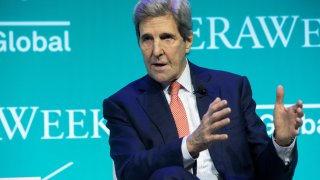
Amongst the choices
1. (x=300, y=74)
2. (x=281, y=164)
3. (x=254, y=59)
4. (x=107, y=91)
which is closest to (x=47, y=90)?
(x=107, y=91)

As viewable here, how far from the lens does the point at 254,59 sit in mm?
4055

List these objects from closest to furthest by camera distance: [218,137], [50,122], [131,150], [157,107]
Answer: [218,137], [131,150], [157,107], [50,122]

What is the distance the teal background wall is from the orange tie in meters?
1.17

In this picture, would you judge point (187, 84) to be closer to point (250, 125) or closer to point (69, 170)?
point (250, 125)

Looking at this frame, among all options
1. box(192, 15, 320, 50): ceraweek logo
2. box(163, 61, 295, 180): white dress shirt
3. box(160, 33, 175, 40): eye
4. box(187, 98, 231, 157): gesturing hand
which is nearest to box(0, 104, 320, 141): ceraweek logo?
box(192, 15, 320, 50): ceraweek logo

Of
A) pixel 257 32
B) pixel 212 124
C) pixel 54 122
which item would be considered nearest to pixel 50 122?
pixel 54 122

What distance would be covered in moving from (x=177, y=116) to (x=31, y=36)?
4.81ft

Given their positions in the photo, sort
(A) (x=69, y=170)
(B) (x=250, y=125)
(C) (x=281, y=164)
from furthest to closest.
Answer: (A) (x=69, y=170)
(B) (x=250, y=125)
(C) (x=281, y=164)

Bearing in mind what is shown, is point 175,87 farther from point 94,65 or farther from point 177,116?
point 94,65

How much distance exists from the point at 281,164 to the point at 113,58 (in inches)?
66.1

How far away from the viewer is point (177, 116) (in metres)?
2.80

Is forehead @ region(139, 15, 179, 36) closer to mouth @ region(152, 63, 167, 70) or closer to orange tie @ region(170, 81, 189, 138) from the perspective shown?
mouth @ region(152, 63, 167, 70)

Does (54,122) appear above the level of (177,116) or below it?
below

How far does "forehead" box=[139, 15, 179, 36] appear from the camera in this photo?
9.12 feet
